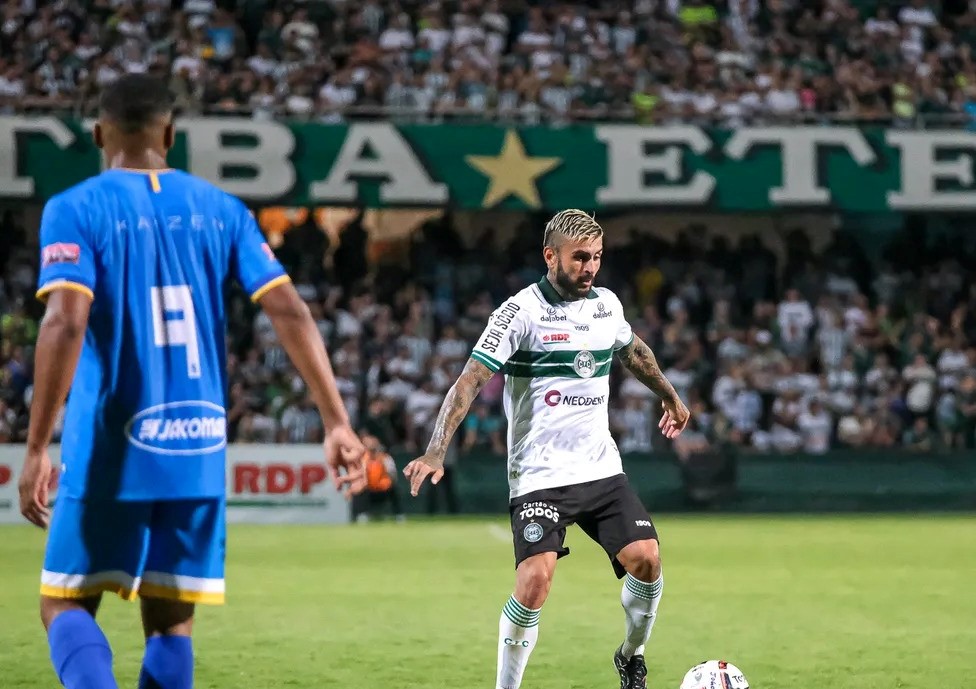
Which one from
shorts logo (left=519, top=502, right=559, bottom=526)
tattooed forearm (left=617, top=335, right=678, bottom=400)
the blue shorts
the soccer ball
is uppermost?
tattooed forearm (left=617, top=335, right=678, bottom=400)

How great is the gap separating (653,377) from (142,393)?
12.0ft

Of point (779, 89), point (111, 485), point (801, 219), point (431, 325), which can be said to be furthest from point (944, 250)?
point (111, 485)

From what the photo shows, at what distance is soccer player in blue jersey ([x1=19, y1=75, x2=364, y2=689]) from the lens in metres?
4.43

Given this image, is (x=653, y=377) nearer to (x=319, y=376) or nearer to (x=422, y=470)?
(x=422, y=470)

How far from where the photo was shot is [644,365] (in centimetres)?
760

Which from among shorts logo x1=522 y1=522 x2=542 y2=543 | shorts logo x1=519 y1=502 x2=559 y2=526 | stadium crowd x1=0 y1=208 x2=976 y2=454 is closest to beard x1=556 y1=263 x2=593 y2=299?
shorts logo x1=519 y1=502 x2=559 y2=526

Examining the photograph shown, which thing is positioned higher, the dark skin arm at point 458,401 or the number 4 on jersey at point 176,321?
the number 4 on jersey at point 176,321

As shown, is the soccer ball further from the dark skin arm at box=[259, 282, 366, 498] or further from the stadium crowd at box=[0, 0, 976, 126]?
the stadium crowd at box=[0, 0, 976, 126]

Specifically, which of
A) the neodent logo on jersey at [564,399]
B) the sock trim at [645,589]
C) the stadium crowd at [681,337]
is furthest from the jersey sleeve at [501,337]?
the stadium crowd at [681,337]

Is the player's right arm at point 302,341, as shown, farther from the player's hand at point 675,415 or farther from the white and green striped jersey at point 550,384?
the player's hand at point 675,415

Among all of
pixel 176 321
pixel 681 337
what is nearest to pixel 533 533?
pixel 176 321

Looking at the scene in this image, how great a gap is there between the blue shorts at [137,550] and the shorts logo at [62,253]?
70 centimetres

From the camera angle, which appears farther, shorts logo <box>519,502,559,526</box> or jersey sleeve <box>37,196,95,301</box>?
shorts logo <box>519,502,559,526</box>

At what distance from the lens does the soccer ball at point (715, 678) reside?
6734 mm
